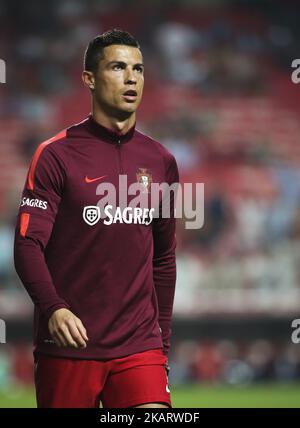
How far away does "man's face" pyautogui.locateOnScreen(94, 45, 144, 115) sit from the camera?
425 centimetres

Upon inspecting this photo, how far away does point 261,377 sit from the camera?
13.4m

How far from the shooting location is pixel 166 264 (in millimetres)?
4562

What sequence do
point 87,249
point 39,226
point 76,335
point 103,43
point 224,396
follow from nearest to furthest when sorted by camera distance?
point 76,335 → point 39,226 → point 87,249 → point 103,43 → point 224,396

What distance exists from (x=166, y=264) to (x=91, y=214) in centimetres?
56

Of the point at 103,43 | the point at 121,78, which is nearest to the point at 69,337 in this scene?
the point at 121,78

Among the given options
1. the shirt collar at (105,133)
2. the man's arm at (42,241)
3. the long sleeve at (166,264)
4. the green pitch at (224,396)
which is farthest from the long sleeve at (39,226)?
the green pitch at (224,396)

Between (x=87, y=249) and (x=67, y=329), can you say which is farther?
(x=87, y=249)

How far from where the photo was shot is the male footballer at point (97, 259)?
4090mm

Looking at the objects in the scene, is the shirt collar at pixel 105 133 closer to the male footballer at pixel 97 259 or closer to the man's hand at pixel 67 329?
the male footballer at pixel 97 259

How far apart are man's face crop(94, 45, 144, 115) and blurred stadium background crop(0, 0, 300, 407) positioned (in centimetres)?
724

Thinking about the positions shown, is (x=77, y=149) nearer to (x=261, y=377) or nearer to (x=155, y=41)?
(x=261, y=377)

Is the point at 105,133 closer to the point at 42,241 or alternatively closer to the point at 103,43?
the point at 103,43

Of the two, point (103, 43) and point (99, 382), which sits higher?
point (103, 43)

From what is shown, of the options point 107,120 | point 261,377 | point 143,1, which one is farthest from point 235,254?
point 107,120
